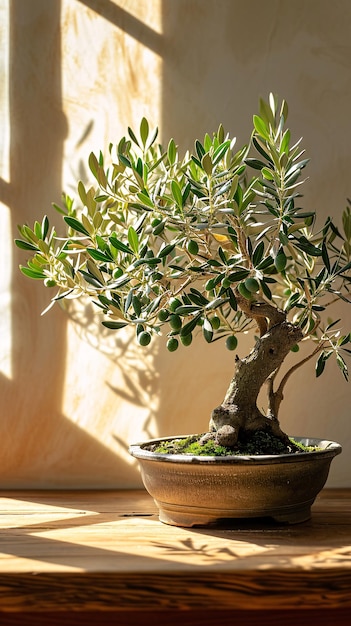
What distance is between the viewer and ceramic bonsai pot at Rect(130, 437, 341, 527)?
1.27m

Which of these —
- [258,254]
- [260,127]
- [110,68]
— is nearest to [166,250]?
[258,254]

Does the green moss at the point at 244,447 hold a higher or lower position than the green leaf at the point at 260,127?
lower

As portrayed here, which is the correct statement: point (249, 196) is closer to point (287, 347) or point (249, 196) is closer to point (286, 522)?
point (287, 347)

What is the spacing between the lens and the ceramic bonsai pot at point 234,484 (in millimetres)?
1267

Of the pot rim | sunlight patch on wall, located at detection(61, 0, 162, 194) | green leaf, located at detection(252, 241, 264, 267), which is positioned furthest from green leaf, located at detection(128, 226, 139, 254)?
sunlight patch on wall, located at detection(61, 0, 162, 194)

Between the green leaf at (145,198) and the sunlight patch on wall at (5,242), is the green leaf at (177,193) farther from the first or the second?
the sunlight patch on wall at (5,242)

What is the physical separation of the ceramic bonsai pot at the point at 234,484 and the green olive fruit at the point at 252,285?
299 mm

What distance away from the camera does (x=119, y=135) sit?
6.02ft

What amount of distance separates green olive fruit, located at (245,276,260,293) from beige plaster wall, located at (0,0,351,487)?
0.59 m

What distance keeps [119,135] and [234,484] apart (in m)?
0.99

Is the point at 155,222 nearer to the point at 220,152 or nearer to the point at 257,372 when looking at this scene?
the point at 220,152

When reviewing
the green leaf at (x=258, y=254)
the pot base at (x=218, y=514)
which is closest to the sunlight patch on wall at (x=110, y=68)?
the green leaf at (x=258, y=254)

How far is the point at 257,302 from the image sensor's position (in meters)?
1.42

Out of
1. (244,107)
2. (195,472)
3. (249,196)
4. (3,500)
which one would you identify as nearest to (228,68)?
(244,107)
